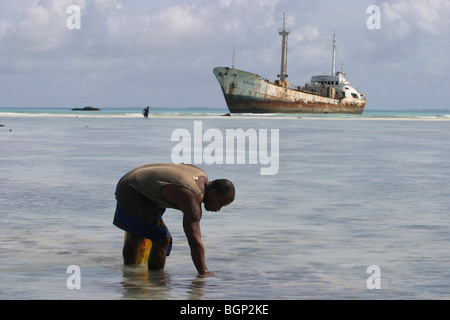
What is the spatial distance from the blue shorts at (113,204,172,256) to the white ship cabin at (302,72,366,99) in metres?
91.2

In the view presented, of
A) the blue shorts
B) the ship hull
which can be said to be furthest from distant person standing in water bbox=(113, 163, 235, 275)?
the ship hull

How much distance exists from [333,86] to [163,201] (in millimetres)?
94031

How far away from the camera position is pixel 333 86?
9869 cm

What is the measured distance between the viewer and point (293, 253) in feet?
25.6

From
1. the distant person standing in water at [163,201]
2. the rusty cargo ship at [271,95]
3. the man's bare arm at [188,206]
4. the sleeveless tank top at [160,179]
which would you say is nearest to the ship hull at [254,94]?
the rusty cargo ship at [271,95]

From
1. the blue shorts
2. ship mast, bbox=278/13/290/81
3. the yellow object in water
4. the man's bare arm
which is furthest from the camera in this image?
ship mast, bbox=278/13/290/81

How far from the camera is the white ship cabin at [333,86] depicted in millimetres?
97188

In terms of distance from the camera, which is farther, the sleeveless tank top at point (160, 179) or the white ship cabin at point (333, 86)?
the white ship cabin at point (333, 86)

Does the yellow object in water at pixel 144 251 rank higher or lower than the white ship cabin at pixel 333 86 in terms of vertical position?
lower

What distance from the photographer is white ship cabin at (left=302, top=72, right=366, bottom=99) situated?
97.2m

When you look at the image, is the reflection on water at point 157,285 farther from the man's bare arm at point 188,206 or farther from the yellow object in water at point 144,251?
the man's bare arm at point 188,206

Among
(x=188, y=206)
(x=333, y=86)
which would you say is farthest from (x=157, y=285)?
(x=333, y=86)

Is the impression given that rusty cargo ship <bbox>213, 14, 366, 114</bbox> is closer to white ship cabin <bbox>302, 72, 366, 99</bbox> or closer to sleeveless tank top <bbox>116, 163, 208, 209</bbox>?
white ship cabin <bbox>302, 72, 366, 99</bbox>

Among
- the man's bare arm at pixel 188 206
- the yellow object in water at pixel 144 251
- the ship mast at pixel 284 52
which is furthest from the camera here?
the ship mast at pixel 284 52
